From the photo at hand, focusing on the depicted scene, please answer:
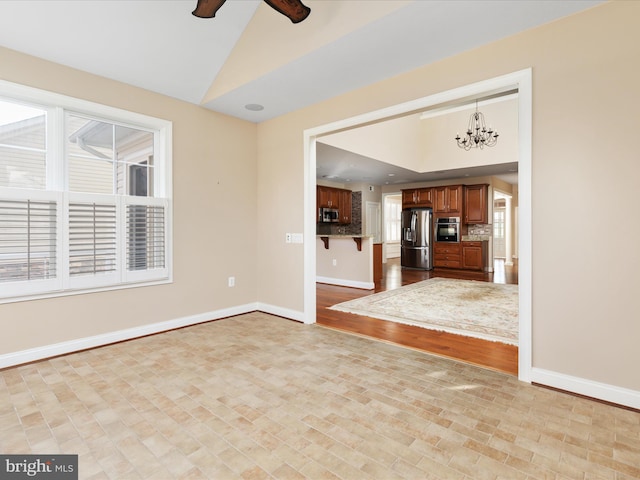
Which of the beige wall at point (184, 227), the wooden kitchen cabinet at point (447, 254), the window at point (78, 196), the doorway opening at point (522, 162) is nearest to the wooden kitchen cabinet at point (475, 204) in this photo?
the wooden kitchen cabinet at point (447, 254)

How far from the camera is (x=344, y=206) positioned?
9.45 meters

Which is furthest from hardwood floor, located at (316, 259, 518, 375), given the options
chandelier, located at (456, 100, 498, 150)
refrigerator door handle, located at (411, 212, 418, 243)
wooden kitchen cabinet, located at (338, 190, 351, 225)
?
refrigerator door handle, located at (411, 212, 418, 243)

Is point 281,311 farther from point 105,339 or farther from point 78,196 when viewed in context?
point 78,196

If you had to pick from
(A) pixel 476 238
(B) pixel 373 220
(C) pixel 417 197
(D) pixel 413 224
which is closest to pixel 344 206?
(B) pixel 373 220

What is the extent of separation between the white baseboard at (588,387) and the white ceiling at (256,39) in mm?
2451

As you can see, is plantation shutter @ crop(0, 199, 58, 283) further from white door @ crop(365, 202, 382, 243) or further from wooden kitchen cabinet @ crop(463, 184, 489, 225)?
wooden kitchen cabinet @ crop(463, 184, 489, 225)

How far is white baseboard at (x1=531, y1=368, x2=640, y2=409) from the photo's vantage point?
2086mm

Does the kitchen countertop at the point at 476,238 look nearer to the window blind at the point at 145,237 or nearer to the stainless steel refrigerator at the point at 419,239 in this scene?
the stainless steel refrigerator at the point at 419,239

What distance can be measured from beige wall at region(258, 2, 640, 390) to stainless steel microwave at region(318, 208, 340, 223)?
6079 millimetres

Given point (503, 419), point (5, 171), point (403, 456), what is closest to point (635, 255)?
point (503, 419)

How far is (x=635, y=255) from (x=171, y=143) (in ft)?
13.5

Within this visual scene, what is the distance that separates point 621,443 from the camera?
68.4 inches

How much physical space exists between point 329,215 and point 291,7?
6784mm

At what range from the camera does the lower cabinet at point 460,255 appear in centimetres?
859
